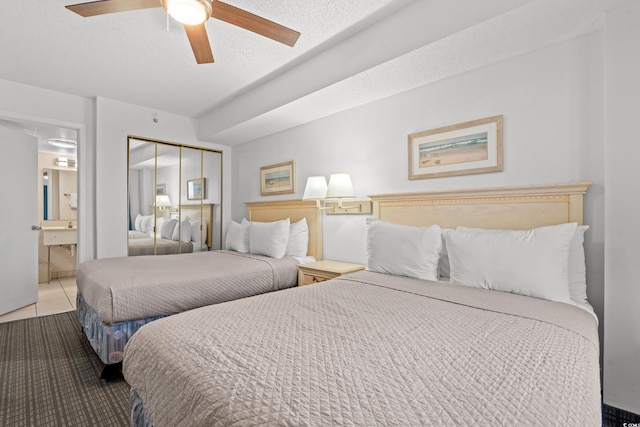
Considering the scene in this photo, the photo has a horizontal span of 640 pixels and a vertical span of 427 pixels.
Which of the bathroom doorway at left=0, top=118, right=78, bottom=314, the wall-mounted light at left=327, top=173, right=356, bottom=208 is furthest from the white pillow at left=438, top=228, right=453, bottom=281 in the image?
the bathroom doorway at left=0, top=118, right=78, bottom=314

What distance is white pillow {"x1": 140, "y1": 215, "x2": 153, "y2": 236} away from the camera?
159 inches

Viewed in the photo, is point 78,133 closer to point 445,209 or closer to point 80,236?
point 80,236

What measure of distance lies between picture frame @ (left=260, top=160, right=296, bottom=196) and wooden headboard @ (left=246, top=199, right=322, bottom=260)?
167 mm

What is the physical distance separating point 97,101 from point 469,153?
4000mm

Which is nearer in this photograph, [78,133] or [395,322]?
[395,322]

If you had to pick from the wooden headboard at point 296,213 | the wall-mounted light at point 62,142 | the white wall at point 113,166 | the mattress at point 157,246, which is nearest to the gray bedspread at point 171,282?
the wooden headboard at point 296,213

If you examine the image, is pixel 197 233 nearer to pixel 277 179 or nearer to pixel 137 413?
pixel 277 179

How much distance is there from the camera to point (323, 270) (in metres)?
2.79

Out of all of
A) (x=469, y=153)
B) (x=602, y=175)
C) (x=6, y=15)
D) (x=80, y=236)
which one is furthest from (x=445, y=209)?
(x=80, y=236)

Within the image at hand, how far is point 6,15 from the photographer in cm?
211

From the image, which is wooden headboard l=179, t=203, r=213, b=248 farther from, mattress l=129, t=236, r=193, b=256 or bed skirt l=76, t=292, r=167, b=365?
bed skirt l=76, t=292, r=167, b=365

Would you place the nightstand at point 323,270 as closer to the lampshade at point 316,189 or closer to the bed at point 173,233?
the lampshade at point 316,189

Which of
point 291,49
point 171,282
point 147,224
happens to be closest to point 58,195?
point 147,224

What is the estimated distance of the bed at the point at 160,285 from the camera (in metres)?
2.08
